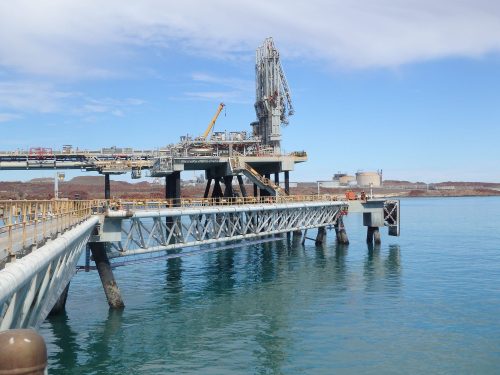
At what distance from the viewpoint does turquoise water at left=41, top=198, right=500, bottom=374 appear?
25125 millimetres

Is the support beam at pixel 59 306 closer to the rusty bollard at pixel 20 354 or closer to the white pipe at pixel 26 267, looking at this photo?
the white pipe at pixel 26 267

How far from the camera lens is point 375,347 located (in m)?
27.2

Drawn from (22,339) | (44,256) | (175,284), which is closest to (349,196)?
(175,284)

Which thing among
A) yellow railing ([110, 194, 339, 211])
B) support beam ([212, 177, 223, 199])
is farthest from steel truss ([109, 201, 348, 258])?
support beam ([212, 177, 223, 199])

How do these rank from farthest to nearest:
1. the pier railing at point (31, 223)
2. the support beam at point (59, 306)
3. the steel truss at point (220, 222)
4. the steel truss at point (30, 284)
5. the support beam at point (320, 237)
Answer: the support beam at point (320, 237), the steel truss at point (220, 222), the support beam at point (59, 306), the pier railing at point (31, 223), the steel truss at point (30, 284)

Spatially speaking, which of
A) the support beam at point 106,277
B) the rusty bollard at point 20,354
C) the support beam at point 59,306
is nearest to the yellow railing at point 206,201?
the support beam at point 106,277

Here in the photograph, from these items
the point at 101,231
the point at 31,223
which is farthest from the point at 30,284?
the point at 101,231

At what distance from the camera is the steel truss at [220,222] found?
3960 centimetres

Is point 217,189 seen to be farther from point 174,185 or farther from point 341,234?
point 341,234

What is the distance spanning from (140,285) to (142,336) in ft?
55.1

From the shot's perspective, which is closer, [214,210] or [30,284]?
[30,284]

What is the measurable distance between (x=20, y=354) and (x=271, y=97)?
68922 mm

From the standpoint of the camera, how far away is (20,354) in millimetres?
9094

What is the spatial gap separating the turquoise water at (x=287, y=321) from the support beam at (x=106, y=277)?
39.7 inches
